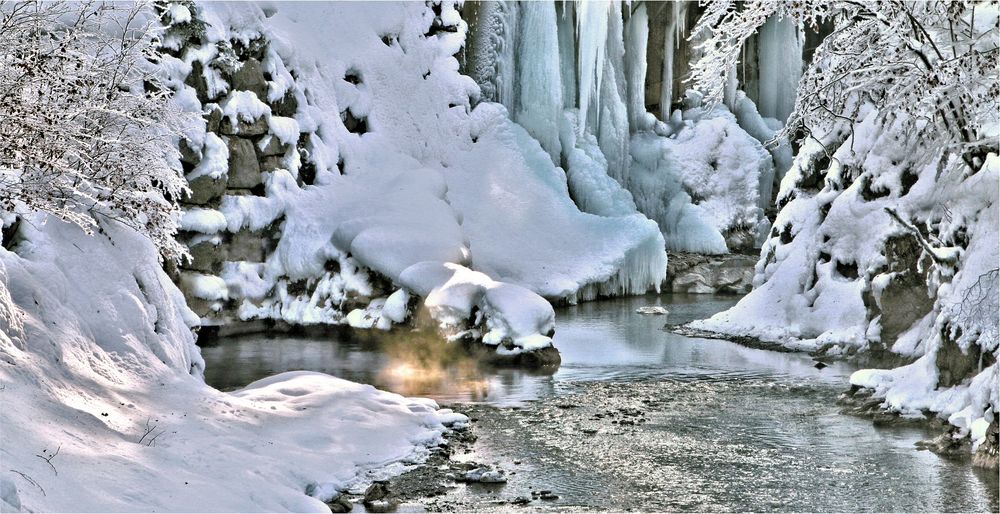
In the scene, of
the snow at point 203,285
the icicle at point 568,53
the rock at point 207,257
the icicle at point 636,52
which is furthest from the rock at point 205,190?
the icicle at point 636,52

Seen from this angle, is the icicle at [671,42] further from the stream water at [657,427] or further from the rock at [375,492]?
the rock at [375,492]

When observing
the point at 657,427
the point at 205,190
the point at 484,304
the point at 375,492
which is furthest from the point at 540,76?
the point at 375,492

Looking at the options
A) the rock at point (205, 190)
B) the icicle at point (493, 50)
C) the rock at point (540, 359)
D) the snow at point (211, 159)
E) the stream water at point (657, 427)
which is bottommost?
the stream water at point (657, 427)

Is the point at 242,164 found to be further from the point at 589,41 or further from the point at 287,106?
the point at 589,41

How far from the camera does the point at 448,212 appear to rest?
3058cm

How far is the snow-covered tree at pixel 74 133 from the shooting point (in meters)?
9.52

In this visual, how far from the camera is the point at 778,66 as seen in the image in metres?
42.0

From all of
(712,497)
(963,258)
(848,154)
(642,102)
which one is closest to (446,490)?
(712,497)

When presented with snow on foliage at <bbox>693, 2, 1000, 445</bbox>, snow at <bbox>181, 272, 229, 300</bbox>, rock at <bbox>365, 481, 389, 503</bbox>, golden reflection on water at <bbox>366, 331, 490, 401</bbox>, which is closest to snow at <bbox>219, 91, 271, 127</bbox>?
snow at <bbox>181, 272, 229, 300</bbox>

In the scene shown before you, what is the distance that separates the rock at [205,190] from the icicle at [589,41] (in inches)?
530

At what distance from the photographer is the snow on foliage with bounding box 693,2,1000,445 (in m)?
12.0

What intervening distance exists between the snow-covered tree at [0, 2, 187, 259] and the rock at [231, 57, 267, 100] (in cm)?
1352

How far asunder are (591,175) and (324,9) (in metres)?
10.1

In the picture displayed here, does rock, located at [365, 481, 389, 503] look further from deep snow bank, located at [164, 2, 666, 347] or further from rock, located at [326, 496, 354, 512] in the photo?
deep snow bank, located at [164, 2, 666, 347]
